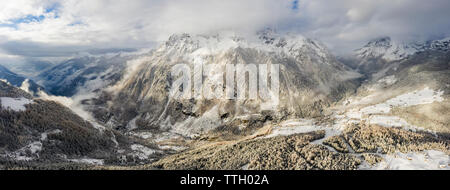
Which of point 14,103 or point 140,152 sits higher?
point 14,103

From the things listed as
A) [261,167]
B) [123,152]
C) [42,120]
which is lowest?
[123,152]

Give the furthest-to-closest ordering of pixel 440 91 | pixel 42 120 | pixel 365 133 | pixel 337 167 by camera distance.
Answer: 1. pixel 440 91
2. pixel 42 120
3. pixel 365 133
4. pixel 337 167

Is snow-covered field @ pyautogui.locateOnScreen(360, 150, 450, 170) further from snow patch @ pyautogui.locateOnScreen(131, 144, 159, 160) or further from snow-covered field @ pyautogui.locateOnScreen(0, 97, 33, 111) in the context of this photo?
snow-covered field @ pyautogui.locateOnScreen(0, 97, 33, 111)

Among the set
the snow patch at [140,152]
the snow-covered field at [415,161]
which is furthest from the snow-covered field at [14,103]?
the snow-covered field at [415,161]

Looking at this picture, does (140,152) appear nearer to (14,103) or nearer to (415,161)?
(14,103)

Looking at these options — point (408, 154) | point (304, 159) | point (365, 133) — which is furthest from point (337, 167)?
point (365, 133)

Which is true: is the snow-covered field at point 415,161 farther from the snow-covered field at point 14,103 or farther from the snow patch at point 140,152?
the snow-covered field at point 14,103

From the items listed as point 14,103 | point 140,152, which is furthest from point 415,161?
point 14,103

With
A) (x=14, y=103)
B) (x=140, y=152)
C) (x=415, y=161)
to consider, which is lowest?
(x=140, y=152)

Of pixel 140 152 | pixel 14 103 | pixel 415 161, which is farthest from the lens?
pixel 140 152
